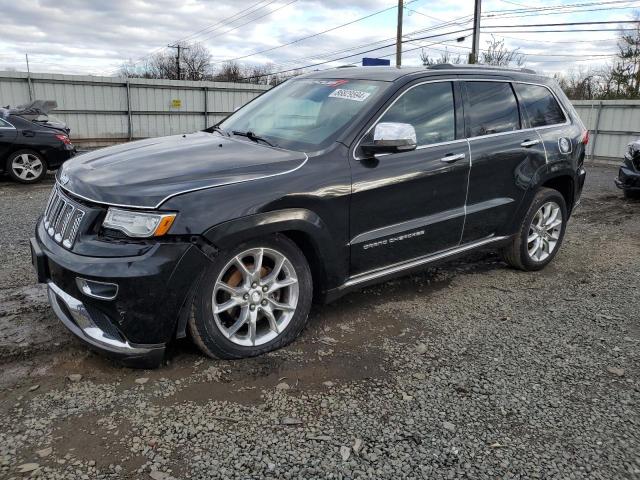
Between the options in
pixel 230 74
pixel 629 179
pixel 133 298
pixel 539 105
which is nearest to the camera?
pixel 133 298

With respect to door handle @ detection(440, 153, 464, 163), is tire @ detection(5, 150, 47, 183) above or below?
below

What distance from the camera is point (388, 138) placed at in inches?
136

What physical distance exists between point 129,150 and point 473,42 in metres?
20.9

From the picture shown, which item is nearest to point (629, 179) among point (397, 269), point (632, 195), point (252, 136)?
point (632, 195)

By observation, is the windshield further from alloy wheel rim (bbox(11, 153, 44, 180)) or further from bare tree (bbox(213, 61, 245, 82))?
bare tree (bbox(213, 61, 245, 82))

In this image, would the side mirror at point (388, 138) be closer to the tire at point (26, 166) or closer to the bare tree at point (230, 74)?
the tire at point (26, 166)

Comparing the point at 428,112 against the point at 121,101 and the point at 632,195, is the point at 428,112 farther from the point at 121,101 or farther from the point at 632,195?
the point at 121,101

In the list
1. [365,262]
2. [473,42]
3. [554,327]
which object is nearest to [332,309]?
[365,262]

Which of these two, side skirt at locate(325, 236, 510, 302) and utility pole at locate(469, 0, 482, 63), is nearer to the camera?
side skirt at locate(325, 236, 510, 302)

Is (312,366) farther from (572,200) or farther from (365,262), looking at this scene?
(572,200)

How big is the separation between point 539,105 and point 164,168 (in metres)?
3.63

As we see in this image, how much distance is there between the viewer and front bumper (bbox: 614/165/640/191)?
9211mm

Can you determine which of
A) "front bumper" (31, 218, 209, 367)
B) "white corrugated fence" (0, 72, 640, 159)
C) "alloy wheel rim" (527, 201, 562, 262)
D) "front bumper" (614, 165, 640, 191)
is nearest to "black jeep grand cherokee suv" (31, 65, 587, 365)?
"front bumper" (31, 218, 209, 367)

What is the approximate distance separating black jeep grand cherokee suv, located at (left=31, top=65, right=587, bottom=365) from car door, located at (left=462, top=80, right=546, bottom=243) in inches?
0.6
